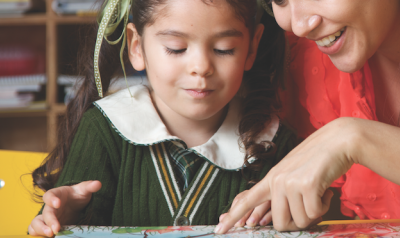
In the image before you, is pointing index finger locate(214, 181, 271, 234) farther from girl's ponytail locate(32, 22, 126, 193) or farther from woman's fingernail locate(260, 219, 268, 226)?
girl's ponytail locate(32, 22, 126, 193)

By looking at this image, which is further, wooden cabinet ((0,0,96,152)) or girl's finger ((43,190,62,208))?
wooden cabinet ((0,0,96,152))

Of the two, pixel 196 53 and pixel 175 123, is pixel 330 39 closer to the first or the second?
pixel 196 53

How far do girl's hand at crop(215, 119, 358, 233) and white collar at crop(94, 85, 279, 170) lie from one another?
282 millimetres

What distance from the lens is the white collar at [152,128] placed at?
95 cm

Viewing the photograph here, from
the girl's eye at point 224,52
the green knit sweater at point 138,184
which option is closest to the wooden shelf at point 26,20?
the green knit sweater at point 138,184

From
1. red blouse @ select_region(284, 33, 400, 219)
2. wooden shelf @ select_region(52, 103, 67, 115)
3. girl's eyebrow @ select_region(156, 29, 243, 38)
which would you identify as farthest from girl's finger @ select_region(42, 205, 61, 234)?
wooden shelf @ select_region(52, 103, 67, 115)

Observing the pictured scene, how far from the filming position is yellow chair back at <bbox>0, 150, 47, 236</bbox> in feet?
3.33

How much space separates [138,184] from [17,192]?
371 millimetres

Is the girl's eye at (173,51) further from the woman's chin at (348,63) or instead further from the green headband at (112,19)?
the woman's chin at (348,63)

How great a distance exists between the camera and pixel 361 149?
665 mm

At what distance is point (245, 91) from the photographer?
112 cm

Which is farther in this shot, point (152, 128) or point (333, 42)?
point (152, 128)

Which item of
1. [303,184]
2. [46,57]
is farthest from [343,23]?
[46,57]

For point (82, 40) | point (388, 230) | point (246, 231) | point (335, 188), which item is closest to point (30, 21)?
point (82, 40)
